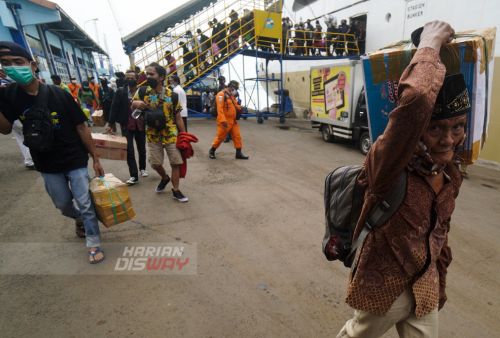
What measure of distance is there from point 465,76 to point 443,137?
0.28 m

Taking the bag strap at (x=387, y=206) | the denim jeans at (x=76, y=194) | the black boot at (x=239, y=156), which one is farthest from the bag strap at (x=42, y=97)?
the black boot at (x=239, y=156)

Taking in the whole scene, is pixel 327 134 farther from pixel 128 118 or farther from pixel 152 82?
pixel 152 82

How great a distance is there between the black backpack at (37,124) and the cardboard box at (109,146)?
1801mm

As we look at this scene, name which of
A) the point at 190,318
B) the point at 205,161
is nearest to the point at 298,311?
the point at 190,318

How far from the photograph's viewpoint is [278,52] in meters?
13.0

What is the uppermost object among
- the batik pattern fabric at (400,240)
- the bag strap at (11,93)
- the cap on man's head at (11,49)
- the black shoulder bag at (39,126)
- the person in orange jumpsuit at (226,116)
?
the cap on man's head at (11,49)

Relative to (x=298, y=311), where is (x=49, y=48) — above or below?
above

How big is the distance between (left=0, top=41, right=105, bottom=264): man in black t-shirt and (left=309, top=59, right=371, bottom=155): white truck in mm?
6592

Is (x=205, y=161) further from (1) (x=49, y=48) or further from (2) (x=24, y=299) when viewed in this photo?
(1) (x=49, y=48)

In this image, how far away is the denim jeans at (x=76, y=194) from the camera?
280 centimetres

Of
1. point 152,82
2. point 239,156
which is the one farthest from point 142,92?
point 239,156

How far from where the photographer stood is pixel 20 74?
2.45 meters

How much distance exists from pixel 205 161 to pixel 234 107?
1.48 metres

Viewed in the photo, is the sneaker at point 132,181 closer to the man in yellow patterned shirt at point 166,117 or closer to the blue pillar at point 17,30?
the man in yellow patterned shirt at point 166,117
